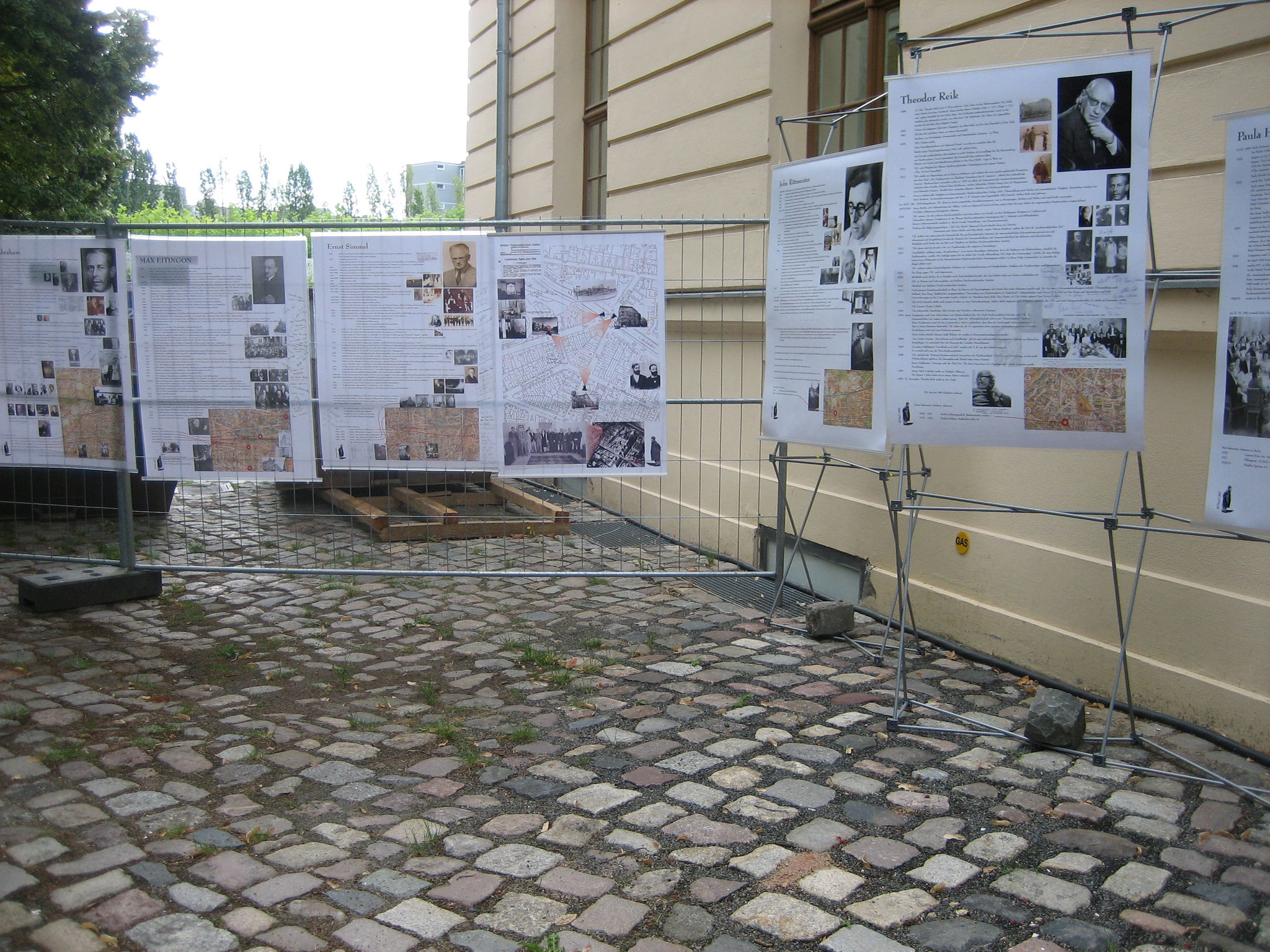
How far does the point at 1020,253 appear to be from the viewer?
13.4 ft

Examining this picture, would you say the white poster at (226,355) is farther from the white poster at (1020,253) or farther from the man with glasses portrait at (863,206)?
the white poster at (1020,253)

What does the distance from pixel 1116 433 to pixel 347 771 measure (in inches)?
125

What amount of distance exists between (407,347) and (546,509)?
8.71 ft

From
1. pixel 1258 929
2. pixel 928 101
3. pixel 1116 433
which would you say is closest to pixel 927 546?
pixel 1116 433

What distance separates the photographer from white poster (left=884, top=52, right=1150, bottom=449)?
3.94m

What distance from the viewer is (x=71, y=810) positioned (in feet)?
12.2

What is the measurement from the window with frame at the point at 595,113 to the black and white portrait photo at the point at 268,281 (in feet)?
16.7

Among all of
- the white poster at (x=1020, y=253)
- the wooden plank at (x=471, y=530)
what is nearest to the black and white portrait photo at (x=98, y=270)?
the wooden plank at (x=471, y=530)

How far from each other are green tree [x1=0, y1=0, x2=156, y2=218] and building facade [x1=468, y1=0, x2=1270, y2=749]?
3.99 m

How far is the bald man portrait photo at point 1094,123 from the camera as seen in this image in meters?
3.88

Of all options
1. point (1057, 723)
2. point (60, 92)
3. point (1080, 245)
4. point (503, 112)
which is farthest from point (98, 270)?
point (503, 112)

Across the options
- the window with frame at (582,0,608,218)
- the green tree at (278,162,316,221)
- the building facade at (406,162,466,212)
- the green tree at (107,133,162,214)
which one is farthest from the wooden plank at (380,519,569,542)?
the building facade at (406,162,466,212)

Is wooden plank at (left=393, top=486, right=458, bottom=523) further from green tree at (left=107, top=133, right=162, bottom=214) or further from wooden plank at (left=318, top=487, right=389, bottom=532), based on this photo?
green tree at (left=107, top=133, right=162, bottom=214)

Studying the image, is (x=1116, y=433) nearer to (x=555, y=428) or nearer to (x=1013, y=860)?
(x=1013, y=860)
